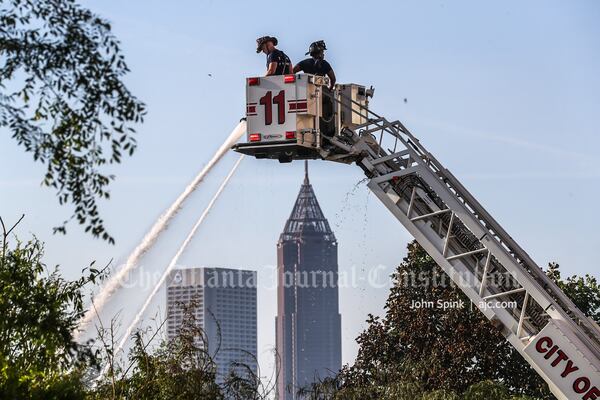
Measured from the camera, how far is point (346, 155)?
24641 millimetres

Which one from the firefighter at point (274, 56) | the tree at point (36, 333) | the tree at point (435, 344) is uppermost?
the tree at point (435, 344)

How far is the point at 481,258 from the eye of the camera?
79.8 feet

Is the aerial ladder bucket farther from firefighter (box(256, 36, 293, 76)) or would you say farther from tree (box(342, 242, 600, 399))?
tree (box(342, 242, 600, 399))

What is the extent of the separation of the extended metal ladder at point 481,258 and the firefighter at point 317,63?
0.95m

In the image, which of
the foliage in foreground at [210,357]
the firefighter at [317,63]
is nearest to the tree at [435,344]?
the foliage in foreground at [210,357]

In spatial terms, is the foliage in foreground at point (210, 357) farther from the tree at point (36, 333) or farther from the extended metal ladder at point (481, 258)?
the extended metal ladder at point (481, 258)

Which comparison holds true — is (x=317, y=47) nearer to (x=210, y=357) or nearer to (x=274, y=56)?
(x=274, y=56)

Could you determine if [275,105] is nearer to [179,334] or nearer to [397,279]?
[179,334]

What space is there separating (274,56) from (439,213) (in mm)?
3787

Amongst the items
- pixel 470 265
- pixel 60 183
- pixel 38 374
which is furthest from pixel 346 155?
pixel 60 183

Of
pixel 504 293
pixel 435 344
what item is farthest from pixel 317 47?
pixel 435 344

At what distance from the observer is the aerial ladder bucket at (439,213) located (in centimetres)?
2291

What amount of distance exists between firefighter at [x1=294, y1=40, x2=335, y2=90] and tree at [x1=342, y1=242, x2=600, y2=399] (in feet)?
77.4

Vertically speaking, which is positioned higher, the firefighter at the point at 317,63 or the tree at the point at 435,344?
the tree at the point at 435,344
